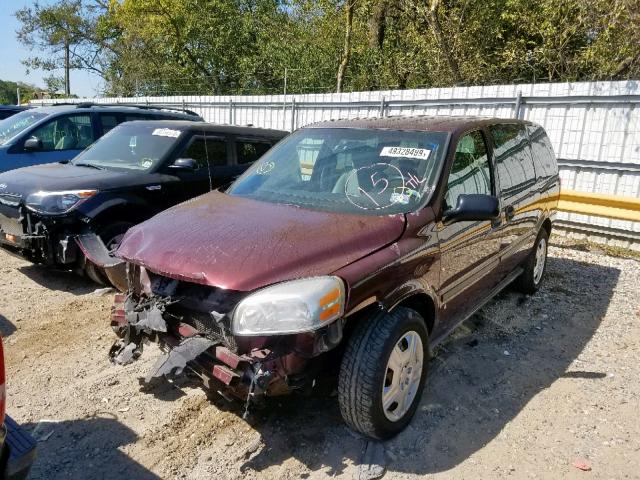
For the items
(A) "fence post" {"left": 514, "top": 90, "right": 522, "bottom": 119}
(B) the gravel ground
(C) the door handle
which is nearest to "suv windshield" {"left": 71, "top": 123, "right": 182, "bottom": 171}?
(B) the gravel ground

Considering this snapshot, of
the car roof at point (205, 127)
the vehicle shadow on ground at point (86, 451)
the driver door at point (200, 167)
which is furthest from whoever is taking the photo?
the car roof at point (205, 127)

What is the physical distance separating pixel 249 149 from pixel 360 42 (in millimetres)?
12766

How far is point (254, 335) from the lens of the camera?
2350 mm

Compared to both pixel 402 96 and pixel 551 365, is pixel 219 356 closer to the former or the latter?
pixel 551 365

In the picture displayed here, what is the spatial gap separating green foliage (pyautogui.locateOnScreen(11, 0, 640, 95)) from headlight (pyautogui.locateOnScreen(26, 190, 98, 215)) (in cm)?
880

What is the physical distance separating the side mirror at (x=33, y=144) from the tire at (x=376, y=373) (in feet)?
21.2

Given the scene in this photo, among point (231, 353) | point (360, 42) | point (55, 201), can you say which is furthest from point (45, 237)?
point (360, 42)

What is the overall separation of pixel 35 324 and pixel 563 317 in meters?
4.90

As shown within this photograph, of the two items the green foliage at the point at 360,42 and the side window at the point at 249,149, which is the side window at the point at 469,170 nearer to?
the side window at the point at 249,149

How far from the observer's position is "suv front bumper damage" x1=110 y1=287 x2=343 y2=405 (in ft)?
7.72

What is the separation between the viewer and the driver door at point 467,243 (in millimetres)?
3316

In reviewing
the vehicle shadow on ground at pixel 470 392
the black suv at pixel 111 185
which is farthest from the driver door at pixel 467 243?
the black suv at pixel 111 185

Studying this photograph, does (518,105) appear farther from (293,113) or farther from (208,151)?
(293,113)

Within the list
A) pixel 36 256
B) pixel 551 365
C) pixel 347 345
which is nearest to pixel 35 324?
pixel 36 256
